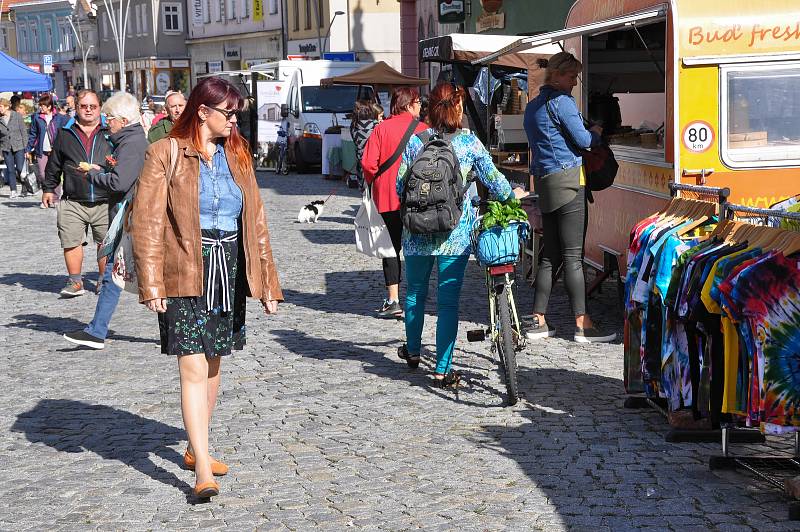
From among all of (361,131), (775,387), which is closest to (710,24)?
(775,387)

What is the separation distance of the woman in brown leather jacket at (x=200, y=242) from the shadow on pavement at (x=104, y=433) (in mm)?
556

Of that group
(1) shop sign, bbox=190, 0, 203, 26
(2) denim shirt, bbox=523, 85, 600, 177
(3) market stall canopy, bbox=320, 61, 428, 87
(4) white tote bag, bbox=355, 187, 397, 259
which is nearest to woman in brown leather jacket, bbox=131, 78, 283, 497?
(2) denim shirt, bbox=523, 85, 600, 177

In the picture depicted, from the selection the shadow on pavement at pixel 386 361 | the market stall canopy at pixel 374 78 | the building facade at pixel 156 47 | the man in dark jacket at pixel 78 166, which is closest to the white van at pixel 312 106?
the market stall canopy at pixel 374 78

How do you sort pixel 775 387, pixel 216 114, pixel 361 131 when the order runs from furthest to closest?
pixel 361 131
pixel 216 114
pixel 775 387

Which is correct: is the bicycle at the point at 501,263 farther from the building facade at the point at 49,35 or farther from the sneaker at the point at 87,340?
the building facade at the point at 49,35

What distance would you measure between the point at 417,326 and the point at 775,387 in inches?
127

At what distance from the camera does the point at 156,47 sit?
74.6 metres

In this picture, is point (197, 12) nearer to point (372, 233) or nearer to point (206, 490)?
point (372, 233)

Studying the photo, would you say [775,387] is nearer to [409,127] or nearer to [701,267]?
[701,267]

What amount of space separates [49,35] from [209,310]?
325ft

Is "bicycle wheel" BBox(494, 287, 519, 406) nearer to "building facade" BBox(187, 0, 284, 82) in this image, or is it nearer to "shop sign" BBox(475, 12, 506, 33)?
"shop sign" BBox(475, 12, 506, 33)

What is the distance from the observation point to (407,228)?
754 centimetres

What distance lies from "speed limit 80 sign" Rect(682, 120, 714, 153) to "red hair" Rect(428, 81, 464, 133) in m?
1.69

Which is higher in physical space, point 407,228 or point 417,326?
point 407,228
